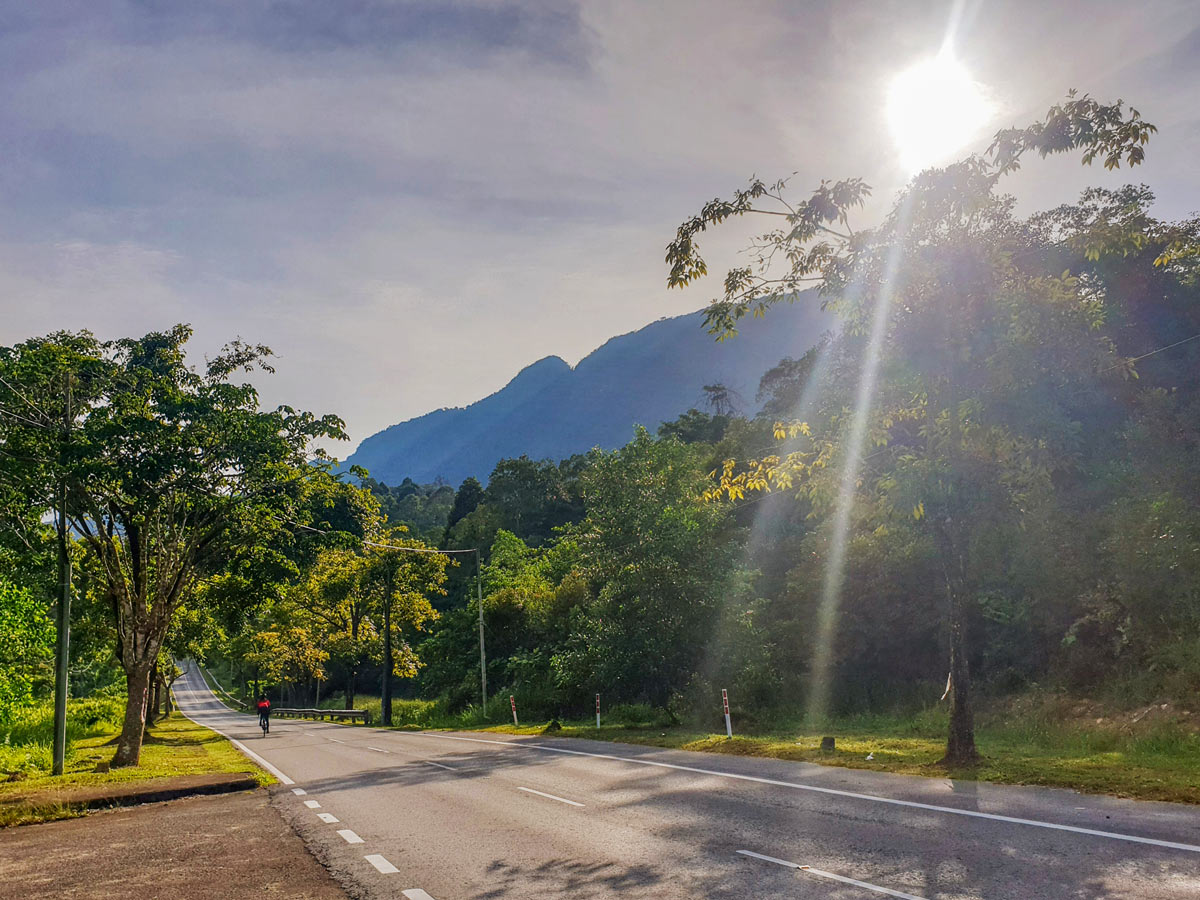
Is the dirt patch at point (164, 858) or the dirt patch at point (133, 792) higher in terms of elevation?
the dirt patch at point (164, 858)

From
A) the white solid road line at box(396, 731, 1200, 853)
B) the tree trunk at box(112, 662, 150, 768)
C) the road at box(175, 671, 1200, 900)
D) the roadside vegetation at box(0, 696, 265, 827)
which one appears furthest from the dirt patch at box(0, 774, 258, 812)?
the white solid road line at box(396, 731, 1200, 853)

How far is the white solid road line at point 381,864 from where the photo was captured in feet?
27.0

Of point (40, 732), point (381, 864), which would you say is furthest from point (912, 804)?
point (40, 732)

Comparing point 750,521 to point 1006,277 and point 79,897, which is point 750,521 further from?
point 79,897

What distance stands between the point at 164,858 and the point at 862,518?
12909mm

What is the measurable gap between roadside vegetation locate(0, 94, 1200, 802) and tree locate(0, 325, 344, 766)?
0.29ft

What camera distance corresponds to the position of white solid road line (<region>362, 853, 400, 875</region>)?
824 cm

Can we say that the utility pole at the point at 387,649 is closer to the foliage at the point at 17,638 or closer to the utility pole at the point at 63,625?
the foliage at the point at 17,638

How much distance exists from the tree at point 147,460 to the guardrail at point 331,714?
102 feet

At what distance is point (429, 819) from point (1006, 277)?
37.8 ft

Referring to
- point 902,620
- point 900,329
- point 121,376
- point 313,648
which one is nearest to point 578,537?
point 902,620

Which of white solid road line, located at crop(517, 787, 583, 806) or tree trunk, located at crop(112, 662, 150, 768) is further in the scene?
tree trunk, located at crop(112, 662, 150, 768)

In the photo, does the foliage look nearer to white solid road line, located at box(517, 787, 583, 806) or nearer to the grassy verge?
the grassy verge

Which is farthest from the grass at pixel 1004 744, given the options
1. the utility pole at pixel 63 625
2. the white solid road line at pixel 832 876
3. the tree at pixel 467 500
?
the tree at pixel 467 500
